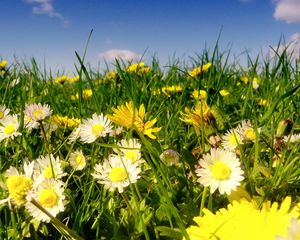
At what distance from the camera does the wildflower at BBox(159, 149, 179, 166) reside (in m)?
1.31

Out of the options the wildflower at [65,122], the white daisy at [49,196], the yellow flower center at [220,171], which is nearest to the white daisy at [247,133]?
the yellow flower center at [220,171]

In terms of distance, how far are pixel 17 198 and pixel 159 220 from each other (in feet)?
1.07

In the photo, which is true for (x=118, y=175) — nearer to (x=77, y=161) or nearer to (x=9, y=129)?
(x=77, y=161)

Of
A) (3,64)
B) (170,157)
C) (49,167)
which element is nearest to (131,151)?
(170,157)

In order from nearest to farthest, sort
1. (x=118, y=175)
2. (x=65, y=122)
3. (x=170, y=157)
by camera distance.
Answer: (x=118, y=175) → (x=170, y=157) → (x=65, y=122)

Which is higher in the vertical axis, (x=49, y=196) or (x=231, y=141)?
(x=231, y=141)

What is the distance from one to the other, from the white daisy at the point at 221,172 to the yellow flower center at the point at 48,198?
0.32 metres

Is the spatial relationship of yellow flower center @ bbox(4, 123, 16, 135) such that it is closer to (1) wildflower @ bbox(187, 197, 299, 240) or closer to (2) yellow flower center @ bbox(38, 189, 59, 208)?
(2) yellow flower center @ bbox(38, 189, 59, 208)

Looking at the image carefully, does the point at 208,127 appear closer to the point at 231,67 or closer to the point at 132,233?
the point at 132,233

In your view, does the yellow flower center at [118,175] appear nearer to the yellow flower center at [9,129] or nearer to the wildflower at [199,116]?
the wildflower at [199,116]

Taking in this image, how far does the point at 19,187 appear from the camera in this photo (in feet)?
3.60

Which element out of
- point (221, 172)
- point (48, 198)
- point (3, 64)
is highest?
point (3, 64)

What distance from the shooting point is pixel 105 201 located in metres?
1.28

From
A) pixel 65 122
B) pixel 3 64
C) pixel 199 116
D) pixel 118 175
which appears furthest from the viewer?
pixel 3 64
